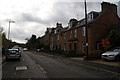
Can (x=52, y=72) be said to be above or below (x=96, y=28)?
below

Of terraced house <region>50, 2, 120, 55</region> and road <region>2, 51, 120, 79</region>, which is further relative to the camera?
terraced house <region>50, 2, 120, 55</region>

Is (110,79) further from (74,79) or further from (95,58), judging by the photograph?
(95,58)

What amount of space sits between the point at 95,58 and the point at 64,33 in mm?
20006

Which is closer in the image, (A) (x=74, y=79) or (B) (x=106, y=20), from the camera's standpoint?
(A) (x=74, y=79)

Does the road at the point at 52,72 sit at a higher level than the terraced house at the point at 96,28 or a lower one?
lower

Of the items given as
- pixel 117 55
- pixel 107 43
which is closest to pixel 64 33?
pixel 107 43

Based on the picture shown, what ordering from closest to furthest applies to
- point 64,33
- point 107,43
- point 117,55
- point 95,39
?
point 117,55 < point 107,43 < point 95,39 < point 64,33

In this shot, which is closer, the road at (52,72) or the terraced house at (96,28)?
the road at (52,72)

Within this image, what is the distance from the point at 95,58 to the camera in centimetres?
1758

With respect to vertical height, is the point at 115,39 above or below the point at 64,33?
below

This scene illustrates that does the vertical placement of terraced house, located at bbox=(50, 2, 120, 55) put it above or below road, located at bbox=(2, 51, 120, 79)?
above

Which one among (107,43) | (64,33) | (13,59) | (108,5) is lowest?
(13,59)

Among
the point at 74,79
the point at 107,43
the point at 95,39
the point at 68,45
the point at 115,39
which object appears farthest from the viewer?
the point at 68,45

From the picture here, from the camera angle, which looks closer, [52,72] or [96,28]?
[52,72]
